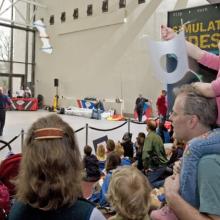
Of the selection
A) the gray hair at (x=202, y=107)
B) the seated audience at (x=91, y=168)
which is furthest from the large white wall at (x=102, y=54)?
the gray hair at (x=202, y=107)

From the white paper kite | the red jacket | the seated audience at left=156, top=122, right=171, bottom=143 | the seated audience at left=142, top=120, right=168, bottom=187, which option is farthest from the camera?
the red jacket

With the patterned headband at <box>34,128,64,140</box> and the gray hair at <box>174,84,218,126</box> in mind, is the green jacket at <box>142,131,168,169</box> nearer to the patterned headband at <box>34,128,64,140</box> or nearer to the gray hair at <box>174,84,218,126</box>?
the gray hair at <box>174,84,218,126</box>

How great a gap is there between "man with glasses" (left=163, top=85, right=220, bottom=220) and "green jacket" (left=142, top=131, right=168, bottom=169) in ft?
16.5

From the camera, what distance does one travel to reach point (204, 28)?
408 cm

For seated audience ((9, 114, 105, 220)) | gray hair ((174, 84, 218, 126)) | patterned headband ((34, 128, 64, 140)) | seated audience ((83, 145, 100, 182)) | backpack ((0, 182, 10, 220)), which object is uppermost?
gray hair ((174, 84, 218, 126))

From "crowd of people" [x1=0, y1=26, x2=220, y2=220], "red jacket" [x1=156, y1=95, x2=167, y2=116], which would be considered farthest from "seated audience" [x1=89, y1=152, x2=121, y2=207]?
"red jacket" [x1=156, y1=95, x2=167, y2=116]

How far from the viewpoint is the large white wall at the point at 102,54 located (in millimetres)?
20172

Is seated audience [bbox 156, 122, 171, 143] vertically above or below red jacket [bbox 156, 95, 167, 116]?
below

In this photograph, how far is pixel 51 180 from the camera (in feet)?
4.24

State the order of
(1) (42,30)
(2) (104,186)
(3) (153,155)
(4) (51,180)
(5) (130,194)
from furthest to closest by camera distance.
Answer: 1. (1) (42,30)
2. (3) (153,155)
3. (2) (104,186)
4. (5) (130,194)
5. (4) (51,180)

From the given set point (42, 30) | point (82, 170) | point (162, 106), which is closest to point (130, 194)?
point (82, 170)

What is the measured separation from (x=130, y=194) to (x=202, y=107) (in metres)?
1.17

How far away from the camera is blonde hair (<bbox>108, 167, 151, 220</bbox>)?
237cm

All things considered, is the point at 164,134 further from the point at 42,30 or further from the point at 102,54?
the point at 102,54
